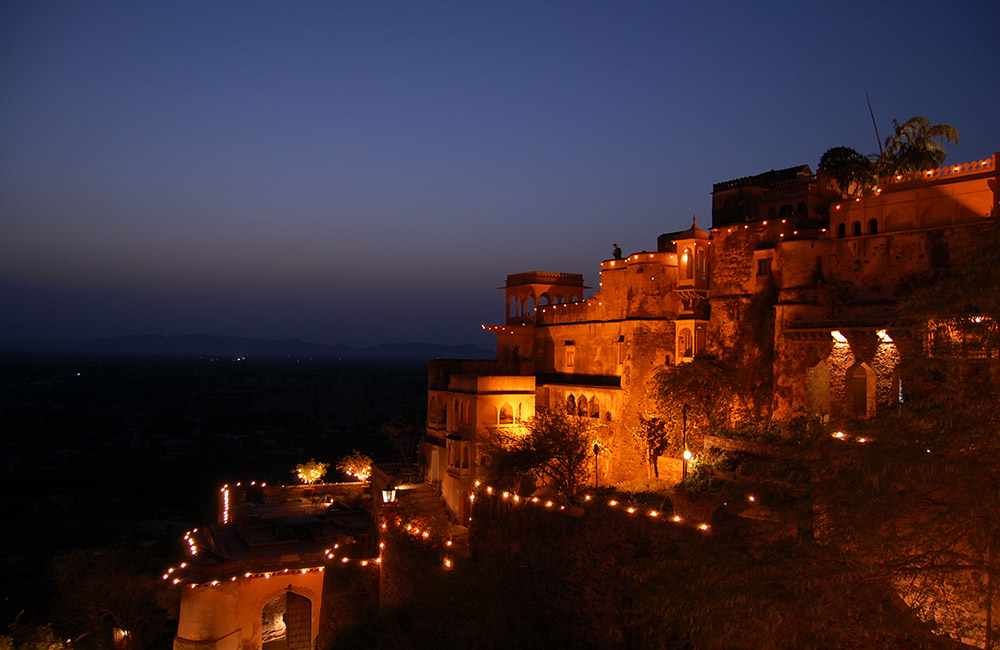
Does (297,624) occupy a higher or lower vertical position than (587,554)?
lower

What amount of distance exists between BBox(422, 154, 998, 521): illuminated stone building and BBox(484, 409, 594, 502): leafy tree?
5.27 ft

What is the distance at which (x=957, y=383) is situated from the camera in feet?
34.4

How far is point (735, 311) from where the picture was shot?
26922 mm

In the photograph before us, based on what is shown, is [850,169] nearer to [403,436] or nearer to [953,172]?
[953,172]

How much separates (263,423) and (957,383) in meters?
99.0

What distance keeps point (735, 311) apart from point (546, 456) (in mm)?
8976

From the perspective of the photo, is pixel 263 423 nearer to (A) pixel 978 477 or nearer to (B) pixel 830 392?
(B) pixel 830 392

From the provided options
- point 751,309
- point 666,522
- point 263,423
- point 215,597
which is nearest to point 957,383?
point 666,522

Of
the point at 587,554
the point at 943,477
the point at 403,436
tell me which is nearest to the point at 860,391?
the point at 587,554

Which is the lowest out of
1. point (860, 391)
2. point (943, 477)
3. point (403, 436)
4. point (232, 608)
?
point (232, 608)

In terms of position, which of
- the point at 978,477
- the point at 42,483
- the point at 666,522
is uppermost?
the point at 978,477

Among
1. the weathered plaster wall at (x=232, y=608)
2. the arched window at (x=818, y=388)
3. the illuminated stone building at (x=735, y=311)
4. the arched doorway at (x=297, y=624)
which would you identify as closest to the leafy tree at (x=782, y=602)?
the illuminated stone building at (x=735, y=311)

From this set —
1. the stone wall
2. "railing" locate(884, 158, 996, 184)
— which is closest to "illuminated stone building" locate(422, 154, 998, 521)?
"railing" locate(884, 158, 996, 184)

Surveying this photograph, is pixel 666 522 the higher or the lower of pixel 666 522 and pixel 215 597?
the higher
